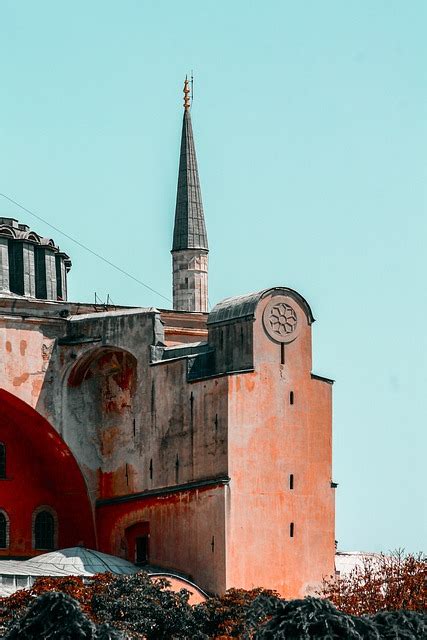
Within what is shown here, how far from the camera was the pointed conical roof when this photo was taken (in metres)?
72.5

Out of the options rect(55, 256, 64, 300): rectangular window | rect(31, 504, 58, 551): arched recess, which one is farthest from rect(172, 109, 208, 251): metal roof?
rect(31, 504, 58, 551): arched recess

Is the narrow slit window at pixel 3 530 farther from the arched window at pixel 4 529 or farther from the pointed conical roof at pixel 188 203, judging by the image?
the pointed conical roof at pixel 188 203

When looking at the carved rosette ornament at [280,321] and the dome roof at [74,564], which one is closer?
the dome roof at [74,564]

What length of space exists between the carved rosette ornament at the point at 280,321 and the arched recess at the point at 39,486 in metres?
6.94

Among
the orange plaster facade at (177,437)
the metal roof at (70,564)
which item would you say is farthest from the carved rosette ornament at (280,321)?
the metal roof at (70,564)

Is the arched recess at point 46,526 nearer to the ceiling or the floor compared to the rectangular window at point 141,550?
nearer to the ceiling

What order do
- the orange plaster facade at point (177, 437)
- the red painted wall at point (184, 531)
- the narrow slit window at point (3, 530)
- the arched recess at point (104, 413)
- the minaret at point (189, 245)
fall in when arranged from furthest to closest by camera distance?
the minaret at point (189, 245)
the narrow slit window at point (3, 530)
the arched recess at point (104, 413)
the orange plaster facade at point (177, 437)
the red painted wall at point (184, 531)

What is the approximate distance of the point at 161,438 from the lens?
205 feet

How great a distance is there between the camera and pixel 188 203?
73500 mm

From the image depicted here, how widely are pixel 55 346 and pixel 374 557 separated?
12.0 metres

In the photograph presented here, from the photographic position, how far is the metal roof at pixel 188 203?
7250 cm

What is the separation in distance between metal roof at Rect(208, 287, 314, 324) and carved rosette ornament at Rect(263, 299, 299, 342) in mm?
323

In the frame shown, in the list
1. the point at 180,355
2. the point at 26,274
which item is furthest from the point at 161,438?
the point at 26,274

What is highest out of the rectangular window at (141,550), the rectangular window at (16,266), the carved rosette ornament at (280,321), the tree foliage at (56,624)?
the rectangular window at (16,266)
